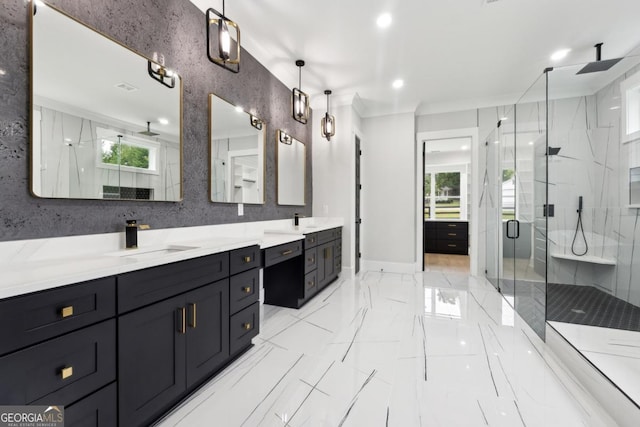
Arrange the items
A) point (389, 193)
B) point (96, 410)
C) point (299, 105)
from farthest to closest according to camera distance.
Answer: point (389, 193)
point (299, 105)
point (96, 410)

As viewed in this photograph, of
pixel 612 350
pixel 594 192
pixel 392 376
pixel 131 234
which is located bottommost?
pixel 392 376

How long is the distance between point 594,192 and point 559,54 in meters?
1.66

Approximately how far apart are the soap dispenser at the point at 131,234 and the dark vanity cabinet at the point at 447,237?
6.45 meters

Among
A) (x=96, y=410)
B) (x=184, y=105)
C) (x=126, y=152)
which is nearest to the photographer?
(x=96, y=410)

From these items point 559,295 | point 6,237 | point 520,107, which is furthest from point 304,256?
point 520,107

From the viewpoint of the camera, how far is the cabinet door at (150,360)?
1.21 metres

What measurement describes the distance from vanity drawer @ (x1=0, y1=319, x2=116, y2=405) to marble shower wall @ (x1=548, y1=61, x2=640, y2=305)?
3610mm

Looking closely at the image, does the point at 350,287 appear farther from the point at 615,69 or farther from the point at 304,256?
the point at 615,69

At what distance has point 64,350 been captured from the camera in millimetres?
1000

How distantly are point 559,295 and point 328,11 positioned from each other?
140 inches

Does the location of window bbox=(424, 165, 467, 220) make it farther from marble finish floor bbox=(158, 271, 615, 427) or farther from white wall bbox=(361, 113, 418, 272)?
marble finish floor bbox=(158, 271, 615, 427)

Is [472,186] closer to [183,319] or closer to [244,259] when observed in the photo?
[244,259]

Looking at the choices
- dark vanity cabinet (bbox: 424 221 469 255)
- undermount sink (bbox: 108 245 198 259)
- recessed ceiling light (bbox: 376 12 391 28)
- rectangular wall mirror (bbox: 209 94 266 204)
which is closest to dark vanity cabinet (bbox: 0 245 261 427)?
undermount sink (bbox: 108 245 198 259)

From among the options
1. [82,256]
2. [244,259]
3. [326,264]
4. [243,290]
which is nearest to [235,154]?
[244,259]
